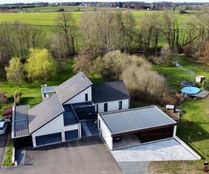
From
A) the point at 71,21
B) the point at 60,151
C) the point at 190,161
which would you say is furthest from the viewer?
the point at 71,21

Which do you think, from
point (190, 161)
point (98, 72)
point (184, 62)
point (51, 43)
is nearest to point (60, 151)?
point (190, 161)

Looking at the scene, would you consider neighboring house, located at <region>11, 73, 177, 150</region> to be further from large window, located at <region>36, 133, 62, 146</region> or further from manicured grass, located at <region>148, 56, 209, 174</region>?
manicured grass, located at <region>148, 56, 209, 174</region>

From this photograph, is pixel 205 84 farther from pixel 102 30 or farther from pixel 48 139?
pixel 48 139

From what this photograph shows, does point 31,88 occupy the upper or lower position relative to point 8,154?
upper

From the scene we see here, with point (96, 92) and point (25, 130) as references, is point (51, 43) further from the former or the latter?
point (25, 130)

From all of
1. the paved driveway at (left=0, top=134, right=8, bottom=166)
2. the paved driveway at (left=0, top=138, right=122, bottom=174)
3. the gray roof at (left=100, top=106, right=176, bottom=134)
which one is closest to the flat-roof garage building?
the gray roof at (left=100, top=106, right=176, bottom=134)

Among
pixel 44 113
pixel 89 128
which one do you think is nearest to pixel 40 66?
pixel 44 113
